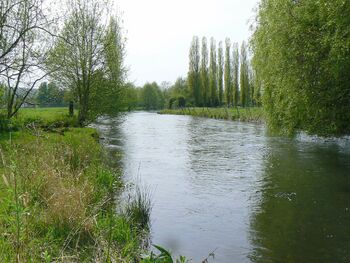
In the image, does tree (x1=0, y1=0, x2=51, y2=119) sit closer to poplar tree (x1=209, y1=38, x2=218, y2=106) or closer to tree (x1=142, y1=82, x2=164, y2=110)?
poplar tree (x1=209, y1=38, x2=218, y2=106)

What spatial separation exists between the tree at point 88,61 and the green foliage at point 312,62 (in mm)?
15981

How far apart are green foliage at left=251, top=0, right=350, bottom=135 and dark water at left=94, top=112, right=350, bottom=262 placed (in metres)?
2.29

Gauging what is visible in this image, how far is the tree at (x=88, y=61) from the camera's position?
28.5 meters

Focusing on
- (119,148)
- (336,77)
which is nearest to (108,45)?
(119,148)

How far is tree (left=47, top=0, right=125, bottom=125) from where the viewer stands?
28.5 meters

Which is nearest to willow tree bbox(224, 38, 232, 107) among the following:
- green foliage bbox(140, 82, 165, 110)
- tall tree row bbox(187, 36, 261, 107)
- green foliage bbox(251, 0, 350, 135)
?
tall tree row bbox(187, 36, 261, 107)

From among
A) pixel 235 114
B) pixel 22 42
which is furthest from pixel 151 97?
pixel 22 42

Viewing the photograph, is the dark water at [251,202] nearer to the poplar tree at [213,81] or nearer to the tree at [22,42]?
the tree at [22,42]

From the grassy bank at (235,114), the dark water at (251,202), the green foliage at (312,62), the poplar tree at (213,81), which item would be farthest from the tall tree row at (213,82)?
the green foliage at (312,62)

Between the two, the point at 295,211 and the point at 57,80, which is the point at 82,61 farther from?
the point at 295,211

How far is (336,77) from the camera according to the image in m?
13.5

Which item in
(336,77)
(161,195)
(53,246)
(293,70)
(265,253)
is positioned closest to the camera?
(53,246)

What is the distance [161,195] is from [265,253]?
17.0 feet

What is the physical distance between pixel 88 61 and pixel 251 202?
20.9m
